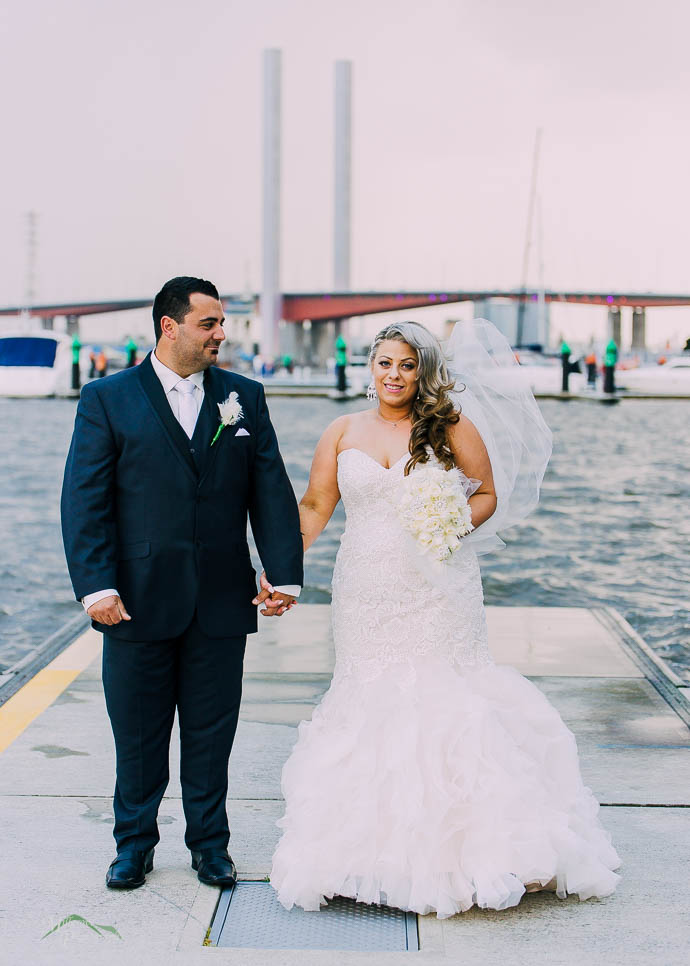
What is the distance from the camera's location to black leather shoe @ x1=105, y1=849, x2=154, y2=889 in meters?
3.59

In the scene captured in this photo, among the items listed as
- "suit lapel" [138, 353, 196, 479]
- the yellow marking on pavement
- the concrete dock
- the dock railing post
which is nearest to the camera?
the concrete dock

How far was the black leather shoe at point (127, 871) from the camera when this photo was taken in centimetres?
359

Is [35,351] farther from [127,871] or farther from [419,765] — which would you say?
[419,765]

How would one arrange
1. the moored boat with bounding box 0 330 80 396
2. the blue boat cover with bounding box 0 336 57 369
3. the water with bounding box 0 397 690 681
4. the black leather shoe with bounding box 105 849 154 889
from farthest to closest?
the blue boat cover with bounding box 0 336 57 369, the moored boat with bounding box 0 330 80 396, the water with bounding box 0 397 690 681, the black leather shoe with bounding box 105 849 154 889

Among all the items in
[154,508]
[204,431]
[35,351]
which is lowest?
[35,351]

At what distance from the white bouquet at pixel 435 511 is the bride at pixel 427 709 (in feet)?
0.13

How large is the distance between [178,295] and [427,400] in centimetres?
86

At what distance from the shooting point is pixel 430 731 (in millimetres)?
3486

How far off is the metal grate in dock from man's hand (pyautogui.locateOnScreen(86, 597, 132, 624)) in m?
0.88

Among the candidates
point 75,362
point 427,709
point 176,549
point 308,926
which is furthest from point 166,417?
point 75,362

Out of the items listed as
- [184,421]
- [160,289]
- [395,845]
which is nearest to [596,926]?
[395,845]

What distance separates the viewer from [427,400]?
12.5 feet

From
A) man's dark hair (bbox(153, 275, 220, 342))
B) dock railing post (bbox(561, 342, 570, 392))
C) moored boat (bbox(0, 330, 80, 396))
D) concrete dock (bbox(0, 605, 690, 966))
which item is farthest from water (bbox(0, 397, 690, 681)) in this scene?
moored boat (bbox(0, 330, 80, 396))

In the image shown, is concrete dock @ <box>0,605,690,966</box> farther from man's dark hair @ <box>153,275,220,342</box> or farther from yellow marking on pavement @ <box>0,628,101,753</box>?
man's dark hair @ <box>153,275,220,342</box>
